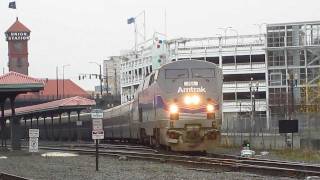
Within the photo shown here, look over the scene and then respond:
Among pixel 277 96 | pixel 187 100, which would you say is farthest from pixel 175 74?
pixel 277 96

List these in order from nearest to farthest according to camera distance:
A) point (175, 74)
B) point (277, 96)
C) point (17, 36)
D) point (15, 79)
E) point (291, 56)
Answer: point (175, 74) → point (15, 79) → point (277, 96) → point (291, 56) → point (17, 36)

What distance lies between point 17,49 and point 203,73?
6040 inches

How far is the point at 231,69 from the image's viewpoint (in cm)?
11512

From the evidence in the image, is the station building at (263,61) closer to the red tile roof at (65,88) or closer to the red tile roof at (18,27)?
the red tile roof at (65,88)

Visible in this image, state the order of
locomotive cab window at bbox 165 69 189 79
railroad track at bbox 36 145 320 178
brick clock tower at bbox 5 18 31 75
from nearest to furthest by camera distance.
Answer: railroad track at bbox 36 145 320 178 → locomotive cab window at bbox 165 69 189 79 → brick clock tower at bbox 5 18 31 75

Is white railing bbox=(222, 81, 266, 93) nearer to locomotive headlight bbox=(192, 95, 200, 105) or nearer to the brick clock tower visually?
the brick clock tower

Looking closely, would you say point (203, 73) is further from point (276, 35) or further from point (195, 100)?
point (276, 35)

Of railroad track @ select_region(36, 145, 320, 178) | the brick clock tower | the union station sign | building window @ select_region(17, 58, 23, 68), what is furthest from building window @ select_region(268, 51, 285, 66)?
the union station sign

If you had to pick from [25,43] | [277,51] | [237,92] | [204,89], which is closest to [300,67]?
[277,51]

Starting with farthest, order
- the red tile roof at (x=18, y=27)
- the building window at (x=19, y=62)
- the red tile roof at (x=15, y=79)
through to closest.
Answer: the red tile roof at (x=18, y=27) < the building window at (x=19, y=62) < the red tile roof at (x=15, y=79)

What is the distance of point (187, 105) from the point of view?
90.8ft

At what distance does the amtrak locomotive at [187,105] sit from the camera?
27.3m

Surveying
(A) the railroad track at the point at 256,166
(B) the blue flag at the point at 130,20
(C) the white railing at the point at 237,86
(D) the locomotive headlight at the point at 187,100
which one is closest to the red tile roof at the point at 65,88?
(B) the blue flag at the point at 130,20

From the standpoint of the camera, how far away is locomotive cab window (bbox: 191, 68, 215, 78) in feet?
93.8
